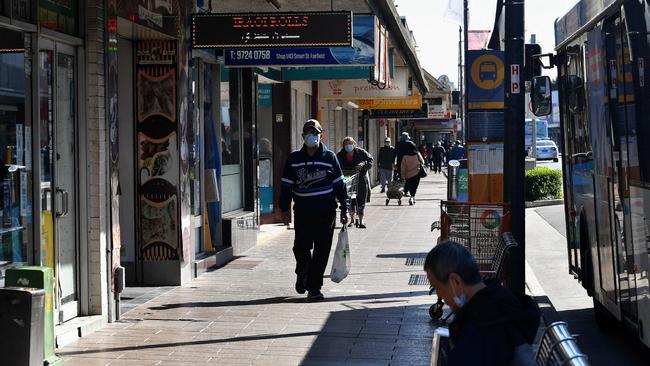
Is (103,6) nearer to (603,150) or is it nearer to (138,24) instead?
(138,24)

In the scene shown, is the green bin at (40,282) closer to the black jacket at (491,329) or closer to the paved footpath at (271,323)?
the paved footpath at (271,323)

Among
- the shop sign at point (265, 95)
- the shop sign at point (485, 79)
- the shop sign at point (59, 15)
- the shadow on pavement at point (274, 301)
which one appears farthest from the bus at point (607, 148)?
the shop sign at point (265, 95)

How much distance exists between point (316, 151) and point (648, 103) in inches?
168

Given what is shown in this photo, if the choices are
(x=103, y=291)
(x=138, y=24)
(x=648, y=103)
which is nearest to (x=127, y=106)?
(x=138, y=24)

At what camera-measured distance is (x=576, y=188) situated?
31.5 feet

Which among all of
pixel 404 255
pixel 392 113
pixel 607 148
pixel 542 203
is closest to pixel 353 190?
pixel 404 255

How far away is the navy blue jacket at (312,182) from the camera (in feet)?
32.8

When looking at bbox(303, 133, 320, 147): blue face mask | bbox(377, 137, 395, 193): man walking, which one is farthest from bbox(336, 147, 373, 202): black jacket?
bbox(303, 133, 320, 147): blue face mask

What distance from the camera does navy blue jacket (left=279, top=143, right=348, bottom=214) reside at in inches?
393

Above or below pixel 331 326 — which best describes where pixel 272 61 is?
above

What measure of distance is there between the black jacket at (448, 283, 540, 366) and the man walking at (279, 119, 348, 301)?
6581mm

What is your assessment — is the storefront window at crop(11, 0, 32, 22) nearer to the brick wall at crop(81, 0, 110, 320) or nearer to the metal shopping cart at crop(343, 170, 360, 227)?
the brick wall at crop(81, 0, 110, 320)

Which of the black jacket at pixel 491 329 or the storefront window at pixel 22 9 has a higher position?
the storefront window at pixel 22 9

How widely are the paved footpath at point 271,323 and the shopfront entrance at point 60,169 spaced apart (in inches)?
23.0
